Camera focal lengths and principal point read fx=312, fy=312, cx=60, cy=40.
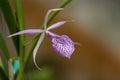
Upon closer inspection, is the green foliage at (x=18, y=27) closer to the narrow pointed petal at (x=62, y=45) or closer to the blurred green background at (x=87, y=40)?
the narrow pointed petal at (x=62, y=45)

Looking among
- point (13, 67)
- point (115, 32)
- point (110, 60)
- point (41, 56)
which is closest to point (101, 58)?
point (110, 60)

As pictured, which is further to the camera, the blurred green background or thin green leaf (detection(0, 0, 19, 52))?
the blurred green background

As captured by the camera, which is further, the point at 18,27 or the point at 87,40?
the point at 87,40

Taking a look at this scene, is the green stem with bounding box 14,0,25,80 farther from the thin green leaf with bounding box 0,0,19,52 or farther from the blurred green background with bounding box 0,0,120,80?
the blurred green background with bounding box 0,0,120,80

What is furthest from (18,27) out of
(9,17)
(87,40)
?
(87,40)

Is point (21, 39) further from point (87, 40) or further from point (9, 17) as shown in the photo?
point (87, 40)

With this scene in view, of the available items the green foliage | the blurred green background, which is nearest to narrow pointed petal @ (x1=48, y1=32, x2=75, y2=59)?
the green foliage

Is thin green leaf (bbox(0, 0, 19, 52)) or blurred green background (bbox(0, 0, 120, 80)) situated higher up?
thin green leaf (bbox(0, 0, 19, 52))

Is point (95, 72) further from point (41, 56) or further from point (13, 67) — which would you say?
point (13, 67)
